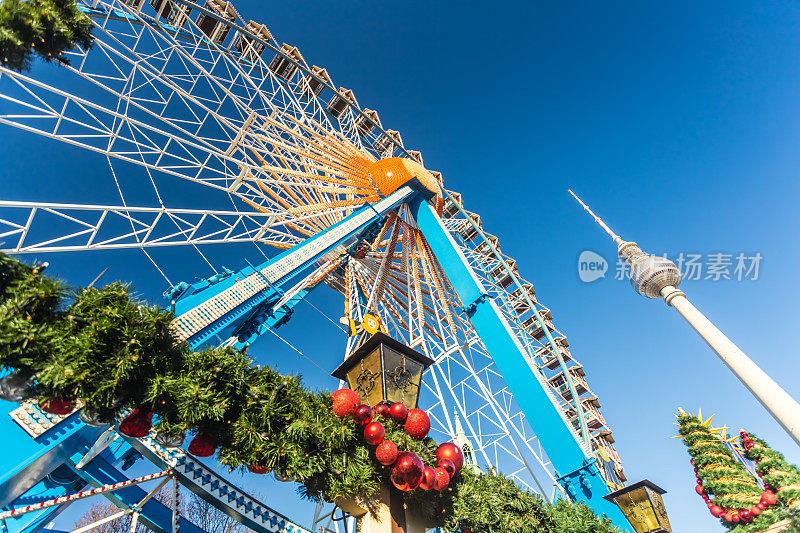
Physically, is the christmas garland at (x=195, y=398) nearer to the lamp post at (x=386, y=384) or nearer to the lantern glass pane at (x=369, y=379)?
the lamp post at (x=386, y=384)

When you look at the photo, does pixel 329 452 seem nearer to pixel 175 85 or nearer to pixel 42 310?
pixel 42 310

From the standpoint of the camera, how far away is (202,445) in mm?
2445

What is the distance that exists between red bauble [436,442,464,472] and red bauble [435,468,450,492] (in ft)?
0.68

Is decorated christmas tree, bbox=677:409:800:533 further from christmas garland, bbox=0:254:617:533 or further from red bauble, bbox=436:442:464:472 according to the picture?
christmas garland, bbox=0:254:617:533

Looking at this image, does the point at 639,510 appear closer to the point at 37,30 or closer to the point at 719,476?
the point at 719,476

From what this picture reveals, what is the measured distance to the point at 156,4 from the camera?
9750mm

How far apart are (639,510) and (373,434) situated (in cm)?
440

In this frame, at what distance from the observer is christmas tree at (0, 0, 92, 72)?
2.43m

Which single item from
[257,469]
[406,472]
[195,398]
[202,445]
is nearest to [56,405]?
[195,398]

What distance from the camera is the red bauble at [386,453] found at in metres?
2.86

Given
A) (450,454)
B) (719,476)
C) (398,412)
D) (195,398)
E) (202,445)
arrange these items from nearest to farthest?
1. (195,398)
2. (202,445)
3. (398,412)
4. (450,454)
5. (719,476)

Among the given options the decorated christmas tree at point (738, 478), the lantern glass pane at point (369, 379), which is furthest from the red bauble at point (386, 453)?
the decorated christmas tree at point (738, 478)

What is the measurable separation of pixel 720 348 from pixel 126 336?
59.6ft

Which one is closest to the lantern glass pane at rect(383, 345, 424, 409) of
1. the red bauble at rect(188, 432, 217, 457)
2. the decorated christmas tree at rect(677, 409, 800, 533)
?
the red bauble at rect(188, 432, 217, 457)
